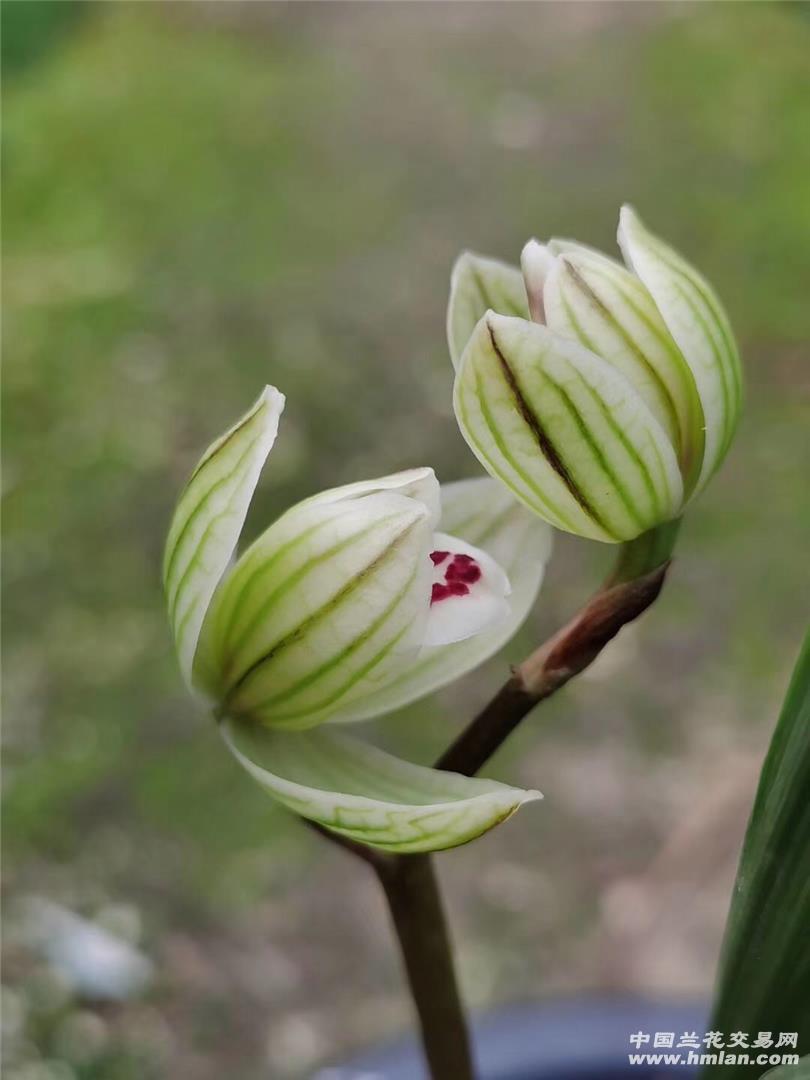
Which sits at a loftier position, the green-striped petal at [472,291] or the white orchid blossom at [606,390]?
the green-striped petal at [472,291]

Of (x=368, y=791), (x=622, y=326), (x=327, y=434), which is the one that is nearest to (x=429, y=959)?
(x=368, y=791)

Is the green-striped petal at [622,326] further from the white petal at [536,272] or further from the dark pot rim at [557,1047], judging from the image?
the dark pot rim at [557,1047]

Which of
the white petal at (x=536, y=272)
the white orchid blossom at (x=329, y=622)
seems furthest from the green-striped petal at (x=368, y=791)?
the white petal at (x=536, y=272)

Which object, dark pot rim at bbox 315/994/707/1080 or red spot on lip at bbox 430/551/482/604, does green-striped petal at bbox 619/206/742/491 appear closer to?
red spot on lip at bbox 430/551/482/604

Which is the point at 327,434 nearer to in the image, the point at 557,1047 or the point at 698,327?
the point at 557,1047

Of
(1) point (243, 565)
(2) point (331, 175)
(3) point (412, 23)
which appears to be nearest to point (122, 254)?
(2) point (331, 175)

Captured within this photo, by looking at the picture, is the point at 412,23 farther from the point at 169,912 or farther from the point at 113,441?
the point at 169,912
